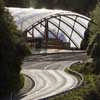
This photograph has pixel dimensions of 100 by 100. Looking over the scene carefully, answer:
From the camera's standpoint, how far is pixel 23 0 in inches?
4510

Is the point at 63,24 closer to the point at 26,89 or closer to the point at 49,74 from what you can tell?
the point at 49,74

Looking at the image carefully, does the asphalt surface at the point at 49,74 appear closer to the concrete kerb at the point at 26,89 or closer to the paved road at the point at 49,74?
the paved road at the point at 49,74

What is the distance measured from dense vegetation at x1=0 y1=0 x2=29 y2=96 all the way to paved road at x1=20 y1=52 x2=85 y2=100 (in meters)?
3.06

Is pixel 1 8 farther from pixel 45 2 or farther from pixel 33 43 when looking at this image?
pixel 45 2

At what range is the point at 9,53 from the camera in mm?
35219

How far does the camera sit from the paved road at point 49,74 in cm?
4093

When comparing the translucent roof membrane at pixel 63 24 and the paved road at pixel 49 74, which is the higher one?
the translucent roof membrane at pixel 63 24

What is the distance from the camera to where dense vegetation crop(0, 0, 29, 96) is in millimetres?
34750

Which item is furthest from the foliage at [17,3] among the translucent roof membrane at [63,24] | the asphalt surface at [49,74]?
the asphalt surface at [49,74]

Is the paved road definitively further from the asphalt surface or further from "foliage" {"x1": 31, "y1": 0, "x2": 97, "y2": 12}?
"foliage" {"x1": 31, "y1": 0, "x2": 97, "y2": 12}

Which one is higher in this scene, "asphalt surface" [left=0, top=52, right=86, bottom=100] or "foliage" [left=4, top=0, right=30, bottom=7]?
"foliage" [left=4, top=0, right=30, bottom=7]

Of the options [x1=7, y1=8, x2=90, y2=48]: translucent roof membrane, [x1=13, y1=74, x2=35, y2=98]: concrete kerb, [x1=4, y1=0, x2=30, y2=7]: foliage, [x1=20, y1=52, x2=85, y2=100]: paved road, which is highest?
[x1=4, y1=0, x2=30, y2=7]: foliage

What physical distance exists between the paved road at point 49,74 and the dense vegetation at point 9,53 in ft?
10.0

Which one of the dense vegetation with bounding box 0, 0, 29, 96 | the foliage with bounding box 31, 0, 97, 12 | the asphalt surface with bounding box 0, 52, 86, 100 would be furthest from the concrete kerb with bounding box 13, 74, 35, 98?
the foliage with bounding box 31, 0, 97, 12
